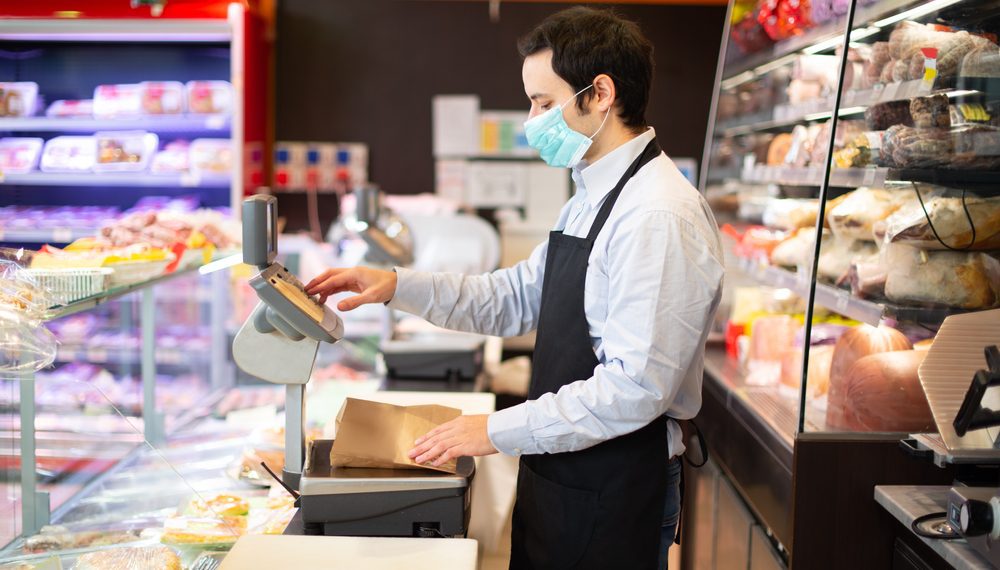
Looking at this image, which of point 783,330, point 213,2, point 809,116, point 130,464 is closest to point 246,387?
point 130,464

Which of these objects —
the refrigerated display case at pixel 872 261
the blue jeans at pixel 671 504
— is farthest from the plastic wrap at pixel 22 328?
the refrigerated display case at pixel 872 261

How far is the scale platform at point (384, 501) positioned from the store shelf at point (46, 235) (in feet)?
12.4

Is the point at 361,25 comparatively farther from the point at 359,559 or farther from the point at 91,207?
the point at 359,559

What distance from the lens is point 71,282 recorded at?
2061mm

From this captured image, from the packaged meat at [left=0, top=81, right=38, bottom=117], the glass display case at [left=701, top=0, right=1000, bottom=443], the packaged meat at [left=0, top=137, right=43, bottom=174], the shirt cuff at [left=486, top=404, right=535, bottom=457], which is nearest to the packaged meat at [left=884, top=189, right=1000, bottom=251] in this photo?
the glass display case at [left=701, top=0, right=1000, bottom=443]

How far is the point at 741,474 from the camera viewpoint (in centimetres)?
297

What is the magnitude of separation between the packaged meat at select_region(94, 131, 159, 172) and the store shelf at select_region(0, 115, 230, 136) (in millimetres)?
89

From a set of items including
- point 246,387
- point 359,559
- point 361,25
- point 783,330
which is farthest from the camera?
point 361,25

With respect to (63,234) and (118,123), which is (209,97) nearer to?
(118,123)

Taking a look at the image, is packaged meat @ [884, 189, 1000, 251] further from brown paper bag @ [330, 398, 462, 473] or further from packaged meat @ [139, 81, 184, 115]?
packaged meat @ [139, 81, 184, 115]

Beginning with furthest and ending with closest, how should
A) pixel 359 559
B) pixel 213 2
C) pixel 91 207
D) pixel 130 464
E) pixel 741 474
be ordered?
1. pixel 91 207
2. pixel 213 2
3. pixel 741 474
4. pixel 130 464
5. pixel 359 559

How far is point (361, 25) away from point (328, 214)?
1.33 m

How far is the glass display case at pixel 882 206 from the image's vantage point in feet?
7.08

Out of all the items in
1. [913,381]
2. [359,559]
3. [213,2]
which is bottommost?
[359,559]
